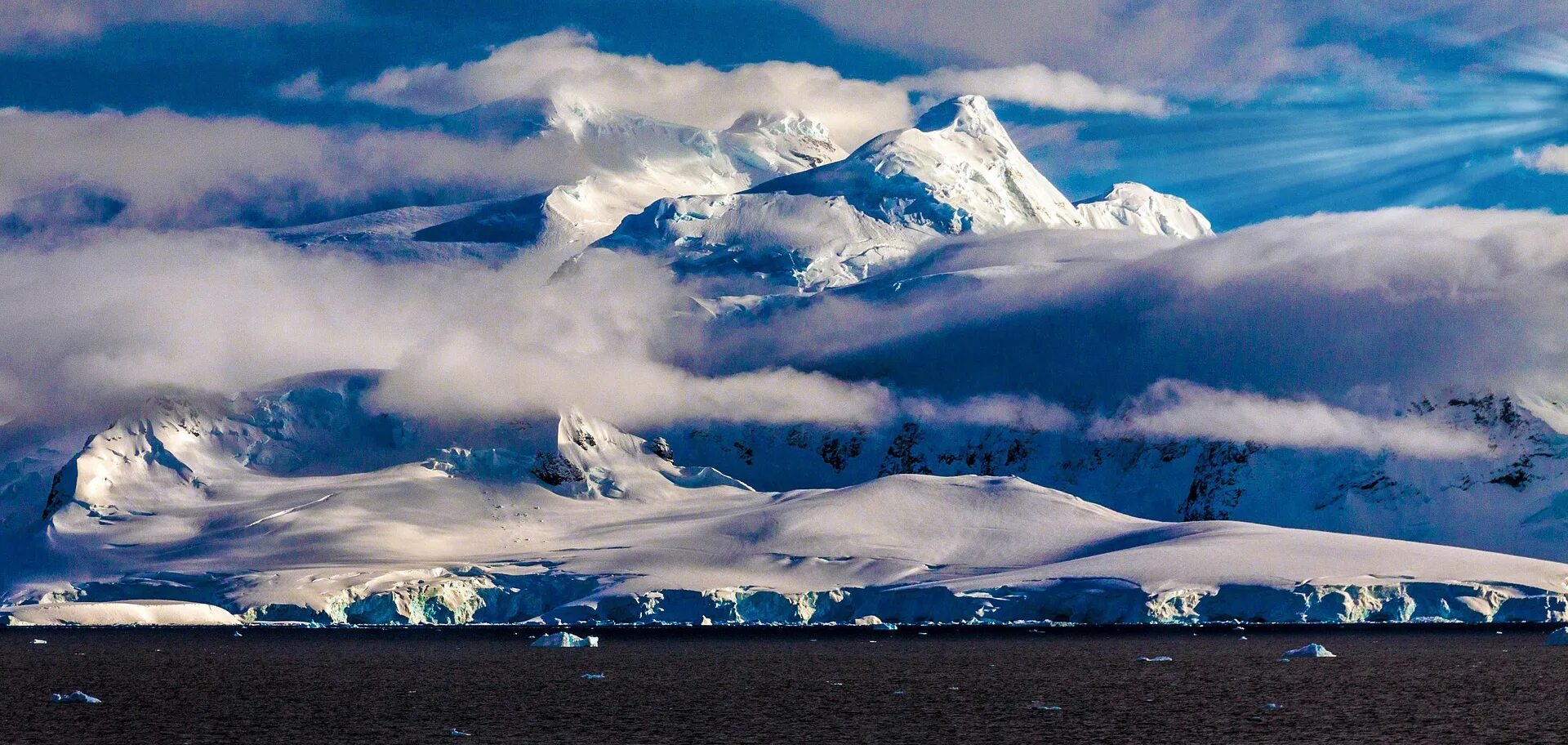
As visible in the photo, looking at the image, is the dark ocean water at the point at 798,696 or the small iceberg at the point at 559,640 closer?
the dark ocean water at the point at 798,696

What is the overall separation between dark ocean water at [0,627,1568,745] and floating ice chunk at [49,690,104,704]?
3.30 ft

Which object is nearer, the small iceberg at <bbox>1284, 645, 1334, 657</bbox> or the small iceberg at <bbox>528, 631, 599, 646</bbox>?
the small iceberg at <bbox>1284, 645, 1334, 657</bbox>

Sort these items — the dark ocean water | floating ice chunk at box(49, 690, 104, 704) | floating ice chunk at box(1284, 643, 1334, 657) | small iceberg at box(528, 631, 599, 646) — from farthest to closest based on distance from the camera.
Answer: small iceberg at box(528, 631, 599, 646), floating ice chunk at box(1284, 643, 1334, 657), floating ice chunk at box(49, 690, 104, 704), the dark ocean water

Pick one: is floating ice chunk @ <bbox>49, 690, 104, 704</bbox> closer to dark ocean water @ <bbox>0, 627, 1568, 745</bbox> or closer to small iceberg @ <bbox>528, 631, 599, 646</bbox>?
dark ocean water @ <bbox>0, 627, 1568, 745</bbox>

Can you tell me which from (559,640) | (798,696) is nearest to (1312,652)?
(798,696)

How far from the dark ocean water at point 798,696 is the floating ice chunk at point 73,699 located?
101 cm

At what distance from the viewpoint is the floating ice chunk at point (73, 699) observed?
113 m

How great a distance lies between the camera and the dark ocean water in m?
98.1

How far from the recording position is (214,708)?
113562 mm

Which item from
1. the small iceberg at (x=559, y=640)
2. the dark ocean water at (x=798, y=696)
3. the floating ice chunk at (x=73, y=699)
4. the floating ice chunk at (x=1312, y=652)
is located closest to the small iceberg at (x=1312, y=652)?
the floating ice chunk at (x=1312, y=652)

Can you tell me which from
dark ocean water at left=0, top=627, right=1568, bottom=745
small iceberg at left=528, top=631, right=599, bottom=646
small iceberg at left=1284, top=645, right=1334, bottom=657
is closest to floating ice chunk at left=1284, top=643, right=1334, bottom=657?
small iceberg at left=1284, top=645, right=1334, bottom=657

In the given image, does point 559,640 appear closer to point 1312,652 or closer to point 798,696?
point 798,696

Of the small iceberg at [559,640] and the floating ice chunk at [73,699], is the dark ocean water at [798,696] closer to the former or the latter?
the floating ice chunk at [73,699]

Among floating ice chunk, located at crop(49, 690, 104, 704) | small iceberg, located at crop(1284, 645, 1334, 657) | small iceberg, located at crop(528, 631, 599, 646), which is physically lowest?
floating ice chunk, located at crop(49, 690, 104, 704)
